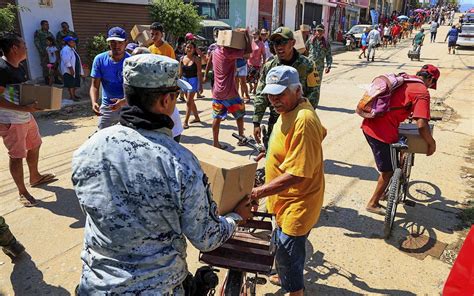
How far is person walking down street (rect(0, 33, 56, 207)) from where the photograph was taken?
376 cm

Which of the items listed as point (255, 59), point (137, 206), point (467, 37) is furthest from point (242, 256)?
point (467, 37)

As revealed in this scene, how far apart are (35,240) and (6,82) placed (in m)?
1.66

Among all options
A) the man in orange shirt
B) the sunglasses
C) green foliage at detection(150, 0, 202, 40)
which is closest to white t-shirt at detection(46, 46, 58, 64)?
green foliage at detection(150, 0, 202, 40)

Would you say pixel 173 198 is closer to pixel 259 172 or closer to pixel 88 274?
pixel 88 274

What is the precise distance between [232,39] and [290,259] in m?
4.15

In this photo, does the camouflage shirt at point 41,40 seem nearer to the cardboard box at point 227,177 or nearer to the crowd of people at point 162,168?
the crowd of people at point 162,168

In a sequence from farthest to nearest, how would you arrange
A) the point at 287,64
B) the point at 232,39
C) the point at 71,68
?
the point at 71,68 → the point at 232,39 → the point at 287,64

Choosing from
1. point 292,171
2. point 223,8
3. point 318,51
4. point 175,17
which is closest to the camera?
point 292,171

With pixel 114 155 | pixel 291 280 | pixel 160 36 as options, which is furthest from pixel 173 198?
pixel 160 36

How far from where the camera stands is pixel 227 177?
1913mm

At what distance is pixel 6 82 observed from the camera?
3738 millimetres

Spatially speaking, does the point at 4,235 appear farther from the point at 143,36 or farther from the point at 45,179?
the point at 143,36

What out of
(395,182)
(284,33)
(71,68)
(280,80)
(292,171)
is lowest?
(395,182)

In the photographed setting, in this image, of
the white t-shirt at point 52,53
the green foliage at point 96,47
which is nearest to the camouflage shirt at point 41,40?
the white t-shirt at point 52,53
